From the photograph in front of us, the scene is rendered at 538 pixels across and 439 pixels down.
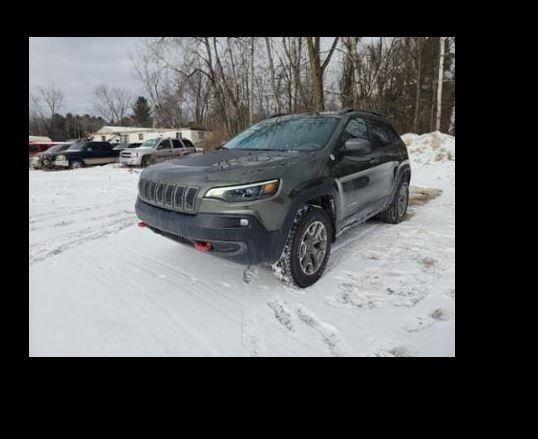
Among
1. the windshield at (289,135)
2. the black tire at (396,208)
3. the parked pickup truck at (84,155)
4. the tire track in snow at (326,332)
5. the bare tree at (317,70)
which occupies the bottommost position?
the tire track in snow at (326,332)

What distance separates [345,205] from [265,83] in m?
20.9

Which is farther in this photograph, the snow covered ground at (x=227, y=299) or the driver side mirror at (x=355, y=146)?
the driver side mirror at (x=355, y=146)

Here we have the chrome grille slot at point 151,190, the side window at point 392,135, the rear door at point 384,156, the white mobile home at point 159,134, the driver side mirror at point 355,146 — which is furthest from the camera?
the white mobile home at point 159,134

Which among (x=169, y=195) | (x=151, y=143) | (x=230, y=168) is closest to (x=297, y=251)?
(x=230, y=168)

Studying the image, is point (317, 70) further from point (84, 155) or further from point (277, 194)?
point (84, 155)

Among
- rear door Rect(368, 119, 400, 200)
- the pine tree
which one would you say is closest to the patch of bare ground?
rear door Rect(368, 119, 400, 200)

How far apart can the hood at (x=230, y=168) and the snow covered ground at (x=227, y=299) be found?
3.31ft

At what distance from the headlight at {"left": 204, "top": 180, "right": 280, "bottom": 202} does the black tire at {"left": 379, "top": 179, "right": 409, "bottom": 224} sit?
299cm

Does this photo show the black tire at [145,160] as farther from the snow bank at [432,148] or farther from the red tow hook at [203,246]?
the red tow hook at [203,246]

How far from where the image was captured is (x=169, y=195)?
10.0ft

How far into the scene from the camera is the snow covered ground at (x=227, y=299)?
2.36 metres

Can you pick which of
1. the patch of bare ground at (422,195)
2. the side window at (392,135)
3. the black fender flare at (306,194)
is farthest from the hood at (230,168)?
the patch of bare ground at (422,195)

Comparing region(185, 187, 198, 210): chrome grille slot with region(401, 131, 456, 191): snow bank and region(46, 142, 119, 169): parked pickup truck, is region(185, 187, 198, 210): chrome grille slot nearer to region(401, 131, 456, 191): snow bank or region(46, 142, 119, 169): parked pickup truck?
region(401, 131, 456, 191): snow bank

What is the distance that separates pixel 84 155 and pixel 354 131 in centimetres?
1616
